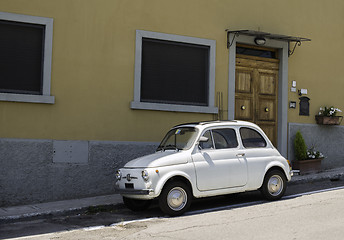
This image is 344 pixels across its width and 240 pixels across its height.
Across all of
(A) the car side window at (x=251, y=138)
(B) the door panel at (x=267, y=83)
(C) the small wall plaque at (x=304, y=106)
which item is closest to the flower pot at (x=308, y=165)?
(C) the small wall plaque at (x=304, y=106)

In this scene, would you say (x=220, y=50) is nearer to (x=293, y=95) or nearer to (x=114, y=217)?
(x=293, y=95)

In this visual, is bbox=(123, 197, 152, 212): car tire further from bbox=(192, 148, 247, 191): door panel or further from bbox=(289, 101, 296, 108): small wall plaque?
bbox=(289, 101, 296, 108): small wall plaque

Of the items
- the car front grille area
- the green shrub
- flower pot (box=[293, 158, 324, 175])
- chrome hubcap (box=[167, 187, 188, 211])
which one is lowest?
chrome hubcap (box=[167, 187, 188, 211])

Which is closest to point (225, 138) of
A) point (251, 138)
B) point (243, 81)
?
point (251, 138)

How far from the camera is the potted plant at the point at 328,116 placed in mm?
13078

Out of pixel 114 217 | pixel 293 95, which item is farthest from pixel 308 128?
pixel 114 217

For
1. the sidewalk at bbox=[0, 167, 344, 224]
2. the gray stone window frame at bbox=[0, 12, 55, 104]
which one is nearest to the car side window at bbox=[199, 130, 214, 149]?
the sidewalk at bbox=[0, 167, 344, 224]

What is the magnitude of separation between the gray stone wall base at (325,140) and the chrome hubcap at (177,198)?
5.72 metres

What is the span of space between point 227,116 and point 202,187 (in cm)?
405

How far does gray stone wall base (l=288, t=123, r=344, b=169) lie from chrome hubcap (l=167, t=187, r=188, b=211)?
5721 mm

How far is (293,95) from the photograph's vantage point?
42.5 ft

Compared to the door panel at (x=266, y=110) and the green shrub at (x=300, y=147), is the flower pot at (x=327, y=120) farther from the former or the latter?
the door panel at (x=266, y=110)

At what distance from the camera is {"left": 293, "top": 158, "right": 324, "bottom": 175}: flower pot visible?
40.5 feet

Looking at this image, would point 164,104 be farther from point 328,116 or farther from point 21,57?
point 328,116
